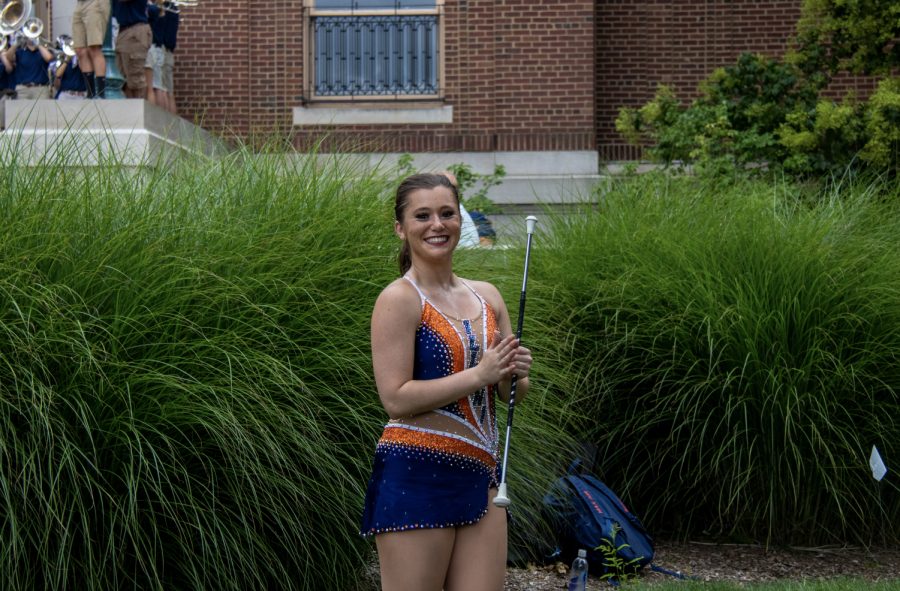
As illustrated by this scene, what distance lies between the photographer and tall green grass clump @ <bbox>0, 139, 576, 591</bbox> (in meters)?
3.49

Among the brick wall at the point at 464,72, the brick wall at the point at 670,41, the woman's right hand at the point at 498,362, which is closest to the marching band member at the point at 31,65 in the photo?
the brick wall at the point at 464,72

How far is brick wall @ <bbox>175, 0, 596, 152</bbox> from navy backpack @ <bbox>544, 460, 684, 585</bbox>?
313 inches

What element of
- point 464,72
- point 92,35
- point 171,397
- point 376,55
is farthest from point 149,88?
point 171,397

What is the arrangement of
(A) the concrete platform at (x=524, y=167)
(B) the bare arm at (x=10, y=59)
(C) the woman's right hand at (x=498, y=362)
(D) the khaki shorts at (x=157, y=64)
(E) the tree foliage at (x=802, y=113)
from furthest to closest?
(B) the bare arm at (x=10, y=59) < (D) the khaki shorts at (x=157, y=64) < (A) the concrete platform at (x=524, y=167) < (E) the tree foliage at (x=802, y=113) < (C) the woman's right hand at (x=498, y=362)

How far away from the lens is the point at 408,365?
8.25 ft

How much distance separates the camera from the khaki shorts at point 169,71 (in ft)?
42.0

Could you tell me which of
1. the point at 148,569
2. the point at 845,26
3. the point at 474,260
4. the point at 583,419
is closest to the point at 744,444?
the point at 583,419

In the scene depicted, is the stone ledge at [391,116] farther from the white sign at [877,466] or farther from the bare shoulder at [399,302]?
the bare shoulder at [399,302]

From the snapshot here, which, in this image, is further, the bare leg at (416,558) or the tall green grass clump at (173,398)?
the tall green grass clump at (173,398)

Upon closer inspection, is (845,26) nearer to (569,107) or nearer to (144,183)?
(569,107)

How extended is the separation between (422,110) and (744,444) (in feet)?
28.8

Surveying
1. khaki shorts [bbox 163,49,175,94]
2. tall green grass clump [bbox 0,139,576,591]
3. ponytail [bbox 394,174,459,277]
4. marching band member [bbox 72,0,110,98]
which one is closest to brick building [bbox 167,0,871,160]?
khaki shorts [bbox 163,49,175,94]

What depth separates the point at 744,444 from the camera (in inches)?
201

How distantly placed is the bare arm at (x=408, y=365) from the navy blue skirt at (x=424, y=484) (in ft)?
0.36
